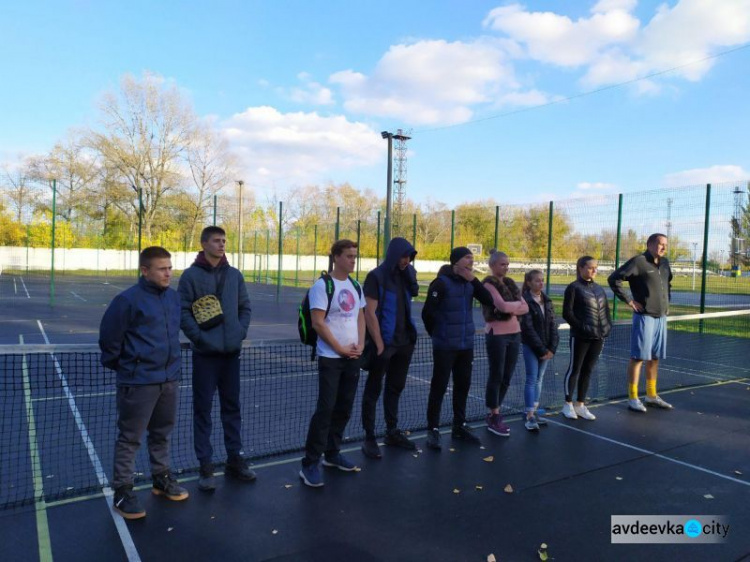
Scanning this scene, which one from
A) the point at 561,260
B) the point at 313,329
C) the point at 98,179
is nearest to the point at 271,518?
the point at 313,329

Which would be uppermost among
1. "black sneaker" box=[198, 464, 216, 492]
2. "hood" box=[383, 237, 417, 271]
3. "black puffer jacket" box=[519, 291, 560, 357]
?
"hood" box=[383, 237, 417, 271]

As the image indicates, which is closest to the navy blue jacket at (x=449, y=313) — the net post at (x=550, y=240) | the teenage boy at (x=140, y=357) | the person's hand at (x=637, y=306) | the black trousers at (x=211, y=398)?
the black trousers at (x=211, y=398)

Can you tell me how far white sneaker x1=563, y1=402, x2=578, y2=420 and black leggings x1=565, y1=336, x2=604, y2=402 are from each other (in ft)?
0.27

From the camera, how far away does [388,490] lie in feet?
13.7

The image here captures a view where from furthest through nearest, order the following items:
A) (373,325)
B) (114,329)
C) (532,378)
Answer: (532,378) < (373,325) < (114,329)

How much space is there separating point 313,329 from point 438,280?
1.43 meters

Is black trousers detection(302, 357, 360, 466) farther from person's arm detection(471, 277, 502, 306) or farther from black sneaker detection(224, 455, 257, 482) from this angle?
person's arm detection(471, 277, 502, 306)

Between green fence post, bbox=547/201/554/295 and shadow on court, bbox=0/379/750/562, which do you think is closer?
shadow on court, bbox=0/379/750/562

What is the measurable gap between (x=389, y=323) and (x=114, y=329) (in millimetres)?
2189

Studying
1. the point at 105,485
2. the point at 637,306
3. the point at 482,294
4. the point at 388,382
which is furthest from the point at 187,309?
the point at 637,306

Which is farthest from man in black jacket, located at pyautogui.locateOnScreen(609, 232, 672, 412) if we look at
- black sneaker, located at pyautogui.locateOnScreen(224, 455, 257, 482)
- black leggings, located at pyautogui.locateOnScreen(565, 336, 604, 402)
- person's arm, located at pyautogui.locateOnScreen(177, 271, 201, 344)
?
person's arm, located at pyautogui.locateOnScreen(177, 271, 201, 344)

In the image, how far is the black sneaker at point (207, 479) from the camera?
13.4 ft

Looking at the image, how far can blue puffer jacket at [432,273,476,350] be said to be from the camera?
5.09 m

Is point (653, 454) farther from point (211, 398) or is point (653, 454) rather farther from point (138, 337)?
point (138, 337)
